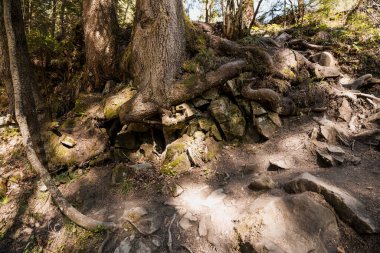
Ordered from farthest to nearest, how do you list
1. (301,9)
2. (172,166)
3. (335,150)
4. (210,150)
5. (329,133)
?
(301,9) → (210,150) → (172,166) → (329,133) → (335,150)

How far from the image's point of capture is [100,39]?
259 inches

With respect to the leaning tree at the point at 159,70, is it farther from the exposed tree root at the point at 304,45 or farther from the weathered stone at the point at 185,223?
the exposed tree root at the point at 304,45

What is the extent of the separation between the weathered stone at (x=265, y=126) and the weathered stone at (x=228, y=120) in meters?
0.35

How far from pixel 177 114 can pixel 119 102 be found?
5.24ft

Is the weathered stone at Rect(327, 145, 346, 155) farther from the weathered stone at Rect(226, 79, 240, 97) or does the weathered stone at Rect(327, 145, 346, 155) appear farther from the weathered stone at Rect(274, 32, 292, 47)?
the weathered stone at Rect(274, 32, 292, 47)

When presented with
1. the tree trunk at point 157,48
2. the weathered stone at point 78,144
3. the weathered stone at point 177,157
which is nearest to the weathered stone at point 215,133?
the weathered stone at point 177,157

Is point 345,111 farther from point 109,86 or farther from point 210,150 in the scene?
point 109,86

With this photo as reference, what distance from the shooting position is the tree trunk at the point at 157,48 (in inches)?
218

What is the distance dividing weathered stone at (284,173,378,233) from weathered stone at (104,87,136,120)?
14.1 feet

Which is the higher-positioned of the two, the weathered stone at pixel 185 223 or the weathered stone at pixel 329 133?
the weathered stone at pixel 329 133

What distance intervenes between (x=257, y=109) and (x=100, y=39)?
477 centimetres

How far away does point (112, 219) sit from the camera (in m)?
4.28

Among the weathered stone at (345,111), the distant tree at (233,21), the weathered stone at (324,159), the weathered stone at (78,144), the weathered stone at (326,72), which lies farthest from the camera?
the distant tree at (233,21)

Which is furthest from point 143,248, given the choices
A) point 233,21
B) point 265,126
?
point 233,21
